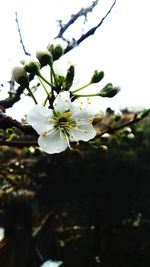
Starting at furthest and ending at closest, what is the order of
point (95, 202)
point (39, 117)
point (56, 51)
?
point (95, 202), point (56, 51), point (39, 117)

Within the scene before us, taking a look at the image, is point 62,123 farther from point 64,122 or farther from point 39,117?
point 39,117

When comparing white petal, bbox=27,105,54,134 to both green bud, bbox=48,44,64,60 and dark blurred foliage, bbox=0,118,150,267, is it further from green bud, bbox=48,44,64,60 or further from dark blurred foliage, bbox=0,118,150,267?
dark blurred foliage, bbox=0,118,150,267

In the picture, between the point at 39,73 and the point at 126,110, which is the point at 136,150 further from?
the point at 39,73

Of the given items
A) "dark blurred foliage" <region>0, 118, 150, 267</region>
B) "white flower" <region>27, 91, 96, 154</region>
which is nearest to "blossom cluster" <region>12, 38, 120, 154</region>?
"white flower" <region>27, 91, 96, 154</region>

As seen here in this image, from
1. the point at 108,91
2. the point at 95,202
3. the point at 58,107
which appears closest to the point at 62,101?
the point at 58,107

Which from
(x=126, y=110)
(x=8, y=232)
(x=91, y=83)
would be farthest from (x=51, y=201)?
(x=91, y=83)

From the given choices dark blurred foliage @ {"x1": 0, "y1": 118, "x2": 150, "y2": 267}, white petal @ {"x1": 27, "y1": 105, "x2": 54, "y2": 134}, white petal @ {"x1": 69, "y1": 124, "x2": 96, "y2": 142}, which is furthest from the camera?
dark blurred foliage @ {"x1": 0, "y1": 118, "x2": 150, "y2": 267}
